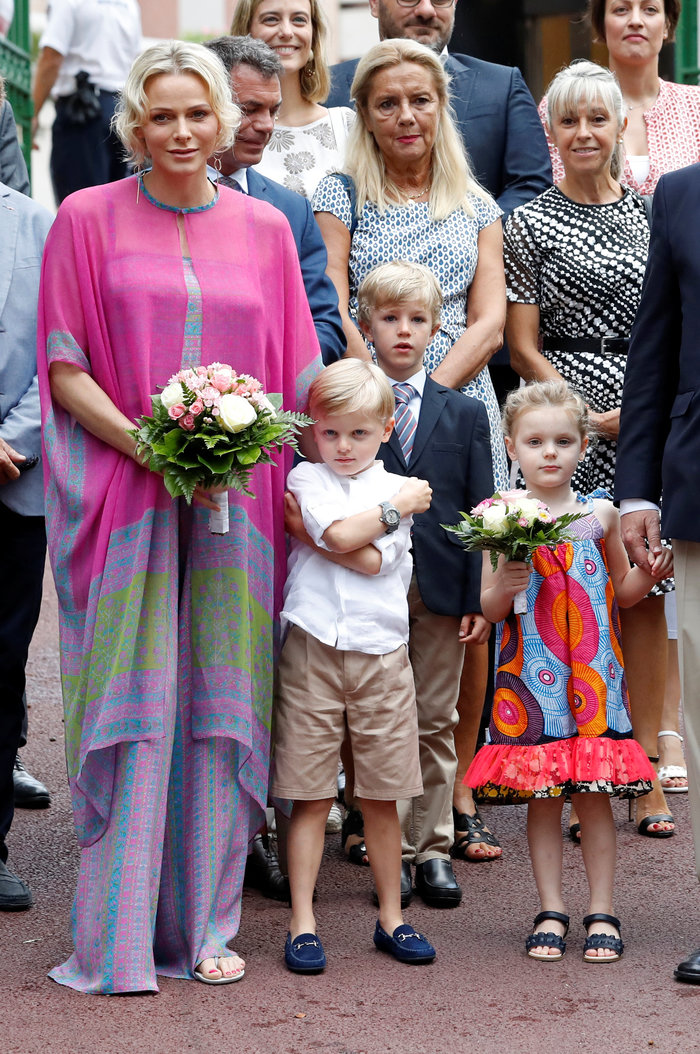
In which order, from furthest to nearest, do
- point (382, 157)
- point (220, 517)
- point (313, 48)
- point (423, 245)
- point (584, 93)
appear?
1. point (313, 48)
2. point (584, 93)
3. point (382, 157)
4. point (423, 245)
5. point (220, 517)

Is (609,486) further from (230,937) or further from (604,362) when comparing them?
(230,937)

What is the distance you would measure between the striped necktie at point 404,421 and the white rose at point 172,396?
1133 millimetres

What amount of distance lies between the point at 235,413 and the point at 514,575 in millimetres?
1010

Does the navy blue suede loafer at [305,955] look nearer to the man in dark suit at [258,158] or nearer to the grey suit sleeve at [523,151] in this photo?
the man in dark suit at [258,158]

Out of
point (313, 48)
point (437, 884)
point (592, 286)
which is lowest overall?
point (437, 884)

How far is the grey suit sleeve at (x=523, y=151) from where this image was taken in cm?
617

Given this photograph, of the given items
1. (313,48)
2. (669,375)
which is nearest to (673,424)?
(669,375)

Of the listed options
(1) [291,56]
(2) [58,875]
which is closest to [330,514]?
(2) [58,875]

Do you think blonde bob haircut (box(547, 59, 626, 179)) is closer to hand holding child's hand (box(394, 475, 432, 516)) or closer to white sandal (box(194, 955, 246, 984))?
hand holding child's hand (box(394, 475, 432, 516))

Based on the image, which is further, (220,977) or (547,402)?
(547,402)

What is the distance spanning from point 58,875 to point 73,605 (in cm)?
127

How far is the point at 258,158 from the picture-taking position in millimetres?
5098

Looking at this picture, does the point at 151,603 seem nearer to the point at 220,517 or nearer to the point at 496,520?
the point at 220,517

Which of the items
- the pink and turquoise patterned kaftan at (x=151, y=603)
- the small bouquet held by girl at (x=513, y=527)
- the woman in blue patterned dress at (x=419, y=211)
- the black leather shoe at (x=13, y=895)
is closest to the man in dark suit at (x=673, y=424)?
the small bouquet held by girl at (x=513, y=527)
